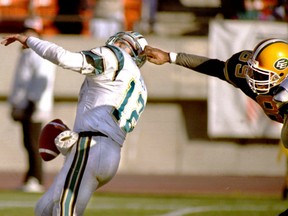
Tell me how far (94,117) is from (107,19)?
7689 millimetres

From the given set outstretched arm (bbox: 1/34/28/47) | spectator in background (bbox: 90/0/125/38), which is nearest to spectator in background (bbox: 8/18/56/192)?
spectator in background (bbox: 90/0/125/38)

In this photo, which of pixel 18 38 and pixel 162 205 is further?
pixel 162 205

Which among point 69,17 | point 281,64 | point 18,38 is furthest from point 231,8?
point 18,38

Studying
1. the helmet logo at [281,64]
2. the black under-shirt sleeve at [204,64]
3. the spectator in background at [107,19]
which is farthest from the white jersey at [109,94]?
the spectator in background at [107,19]

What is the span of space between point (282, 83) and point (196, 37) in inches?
308

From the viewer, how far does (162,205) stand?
403 inches

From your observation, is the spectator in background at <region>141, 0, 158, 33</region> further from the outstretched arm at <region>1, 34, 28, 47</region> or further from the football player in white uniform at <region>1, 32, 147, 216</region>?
the outstretched arm at <region>1, 34, 28, 47</region>

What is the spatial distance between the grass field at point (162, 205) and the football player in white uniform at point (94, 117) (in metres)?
2.62

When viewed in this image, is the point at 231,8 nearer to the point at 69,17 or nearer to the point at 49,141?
the point at 69,17

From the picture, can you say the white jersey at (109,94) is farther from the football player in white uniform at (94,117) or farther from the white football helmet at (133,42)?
the white football helmet at (133,42)

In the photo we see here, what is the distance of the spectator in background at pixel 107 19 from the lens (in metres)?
14.4

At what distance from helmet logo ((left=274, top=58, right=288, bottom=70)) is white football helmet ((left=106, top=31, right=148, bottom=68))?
35.4 inches

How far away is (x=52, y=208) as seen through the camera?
667 cm

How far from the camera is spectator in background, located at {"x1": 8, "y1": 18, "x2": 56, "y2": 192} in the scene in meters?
11.2
